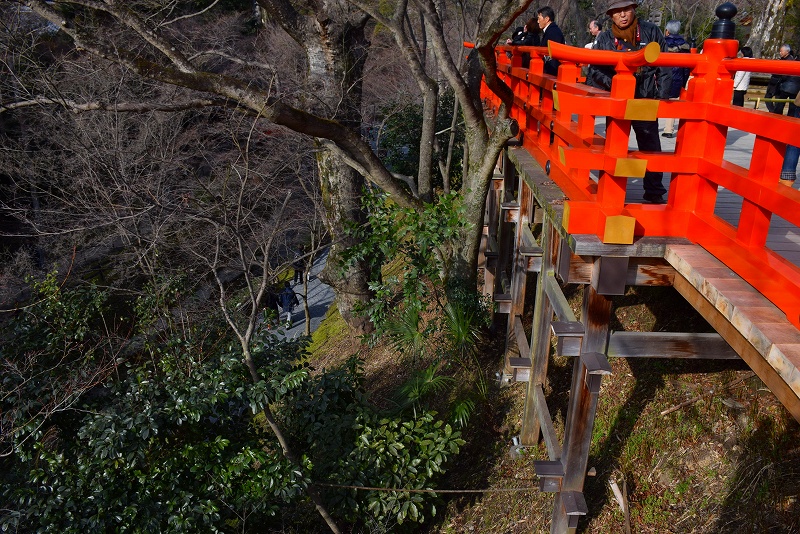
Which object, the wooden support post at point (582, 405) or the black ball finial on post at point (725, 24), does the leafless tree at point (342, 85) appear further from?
the wooden support post at point (582, 405)

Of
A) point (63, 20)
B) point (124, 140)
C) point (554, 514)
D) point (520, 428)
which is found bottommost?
point (520, 428)

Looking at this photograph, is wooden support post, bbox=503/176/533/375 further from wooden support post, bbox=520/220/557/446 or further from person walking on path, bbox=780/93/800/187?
person walking on path, bbox=780/93/800/187

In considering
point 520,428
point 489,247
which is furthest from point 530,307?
point 520,428

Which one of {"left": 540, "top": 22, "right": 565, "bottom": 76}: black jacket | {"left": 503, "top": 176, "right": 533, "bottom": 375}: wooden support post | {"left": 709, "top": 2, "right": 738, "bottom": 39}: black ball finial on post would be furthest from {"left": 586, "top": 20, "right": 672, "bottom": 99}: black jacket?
{"left": 540, "top": 22, "right": 565, "bottom": 76}: black jacket


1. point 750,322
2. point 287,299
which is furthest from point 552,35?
point 287,299

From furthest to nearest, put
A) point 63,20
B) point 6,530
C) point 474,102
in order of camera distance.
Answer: point 474,102 < point 63,20 < point 6,530

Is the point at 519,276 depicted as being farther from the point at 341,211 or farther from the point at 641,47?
the point at 341,211

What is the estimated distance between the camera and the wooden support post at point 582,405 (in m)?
3.57

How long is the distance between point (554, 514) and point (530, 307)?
3.83 metres

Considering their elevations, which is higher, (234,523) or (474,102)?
(474,102)

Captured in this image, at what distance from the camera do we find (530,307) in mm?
8062

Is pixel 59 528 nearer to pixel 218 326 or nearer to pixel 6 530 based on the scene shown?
pixel 6 530

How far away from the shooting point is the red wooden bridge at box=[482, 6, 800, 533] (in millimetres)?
2408

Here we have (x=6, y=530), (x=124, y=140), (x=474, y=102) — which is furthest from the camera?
(x=124, y=140)
